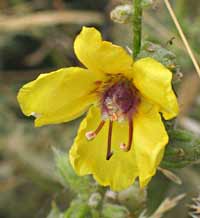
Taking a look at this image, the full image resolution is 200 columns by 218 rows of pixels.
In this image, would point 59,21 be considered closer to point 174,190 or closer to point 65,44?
point 65,44

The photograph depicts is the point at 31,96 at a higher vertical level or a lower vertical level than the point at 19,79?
higher

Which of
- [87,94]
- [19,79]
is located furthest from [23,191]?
[87,94]

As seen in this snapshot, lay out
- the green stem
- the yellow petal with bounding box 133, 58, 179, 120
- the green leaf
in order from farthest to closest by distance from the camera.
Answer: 1. the green leaf
2. the green stem
3. the yellow petal with bounding box 133, 58, 179, 120

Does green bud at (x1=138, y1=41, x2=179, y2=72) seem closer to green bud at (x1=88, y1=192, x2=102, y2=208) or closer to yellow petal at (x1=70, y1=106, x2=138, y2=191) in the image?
yellow petal at (x1=70, y1=106, x2=138, y2=191)

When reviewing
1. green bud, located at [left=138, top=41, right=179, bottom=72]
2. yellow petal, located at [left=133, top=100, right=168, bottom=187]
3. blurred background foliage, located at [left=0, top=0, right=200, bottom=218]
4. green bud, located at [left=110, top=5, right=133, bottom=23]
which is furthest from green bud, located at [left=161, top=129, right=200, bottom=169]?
blurred background foliage, located at [left=0, top=0, right=200, bottom=218]

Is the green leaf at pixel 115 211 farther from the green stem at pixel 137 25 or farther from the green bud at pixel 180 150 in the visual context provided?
the green stem at pixel 137 25

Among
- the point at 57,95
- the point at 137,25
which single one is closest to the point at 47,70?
the point at 57,95
